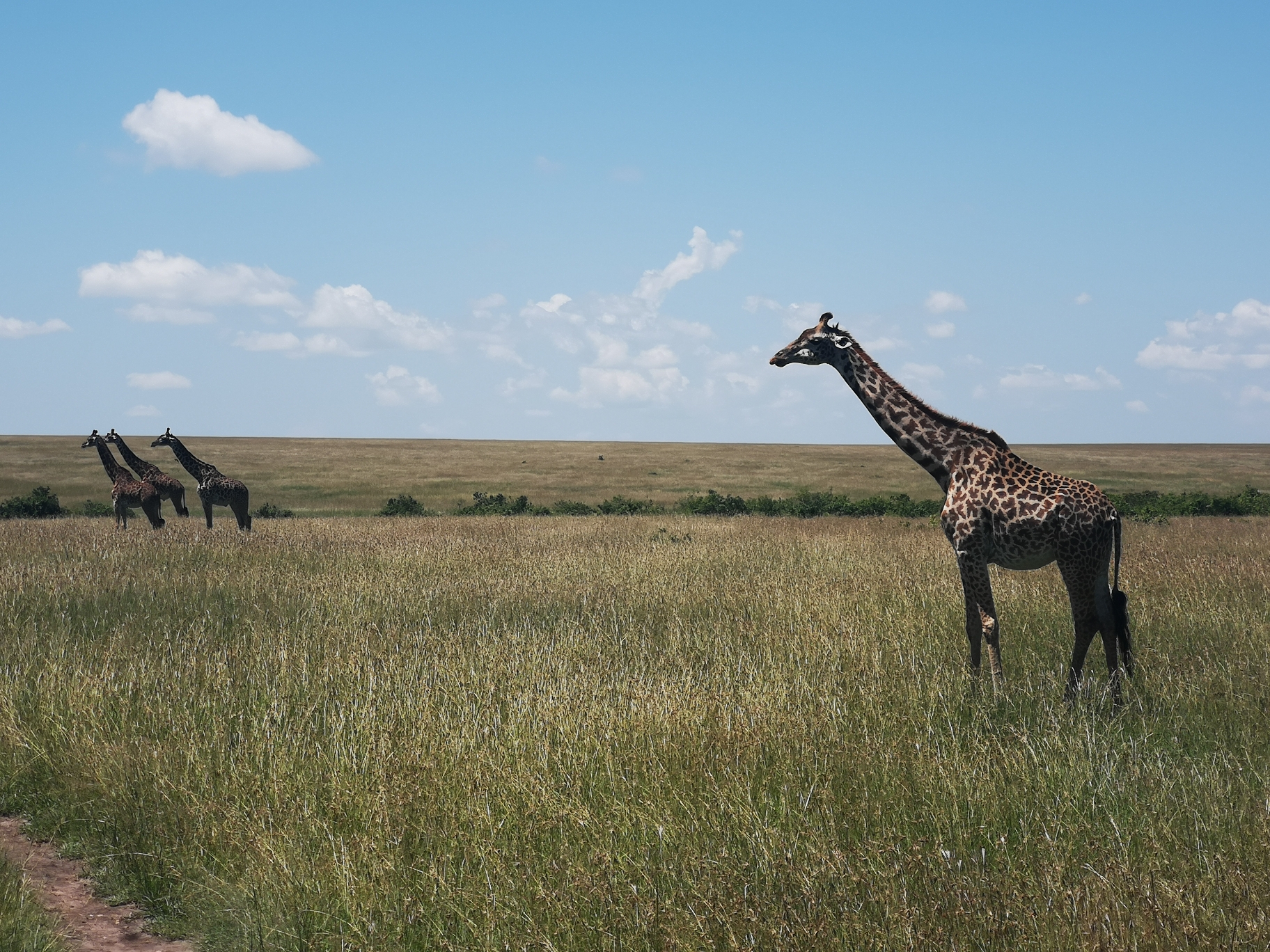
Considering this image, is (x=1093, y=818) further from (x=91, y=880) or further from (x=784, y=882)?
(x=91, y=880)

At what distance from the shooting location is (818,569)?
14281 mm

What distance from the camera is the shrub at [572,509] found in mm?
33969

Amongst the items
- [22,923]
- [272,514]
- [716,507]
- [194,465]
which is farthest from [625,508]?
[22,923]

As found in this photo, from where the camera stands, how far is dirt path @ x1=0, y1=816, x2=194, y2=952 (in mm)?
4461

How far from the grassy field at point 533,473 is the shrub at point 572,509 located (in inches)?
317

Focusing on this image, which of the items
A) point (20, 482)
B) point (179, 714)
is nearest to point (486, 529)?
point (179, 714)

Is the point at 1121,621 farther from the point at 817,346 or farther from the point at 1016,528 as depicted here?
the point at 817,346

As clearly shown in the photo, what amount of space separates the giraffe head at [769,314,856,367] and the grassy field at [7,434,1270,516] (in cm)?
3158

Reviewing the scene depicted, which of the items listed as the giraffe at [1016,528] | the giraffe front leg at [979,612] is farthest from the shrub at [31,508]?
the giraffe front leg at [979,612]

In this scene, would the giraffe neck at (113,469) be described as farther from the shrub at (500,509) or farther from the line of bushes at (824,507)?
the shrub at (500,509)

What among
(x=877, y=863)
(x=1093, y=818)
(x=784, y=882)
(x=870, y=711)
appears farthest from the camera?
(x=870, y=711)

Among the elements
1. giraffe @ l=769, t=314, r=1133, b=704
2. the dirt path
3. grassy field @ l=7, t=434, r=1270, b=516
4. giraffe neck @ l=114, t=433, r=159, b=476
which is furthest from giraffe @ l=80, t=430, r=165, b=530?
giraffe @ l=769, t=314, r=1133, b=704

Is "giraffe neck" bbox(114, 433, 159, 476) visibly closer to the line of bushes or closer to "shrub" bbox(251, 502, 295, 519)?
"shrub" bbox(251, 502, 295, 519)

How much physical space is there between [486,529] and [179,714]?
55.0 feet
